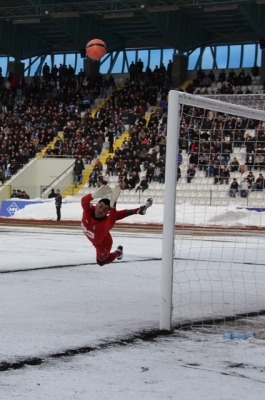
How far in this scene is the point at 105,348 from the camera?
6176 mm

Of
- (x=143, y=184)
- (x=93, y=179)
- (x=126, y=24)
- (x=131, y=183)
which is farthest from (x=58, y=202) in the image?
(x=126, y=24)

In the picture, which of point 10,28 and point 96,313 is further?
point 10,28

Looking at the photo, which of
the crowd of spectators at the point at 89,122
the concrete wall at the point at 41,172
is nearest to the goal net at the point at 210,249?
the crowd of spectators at the point at 89,122

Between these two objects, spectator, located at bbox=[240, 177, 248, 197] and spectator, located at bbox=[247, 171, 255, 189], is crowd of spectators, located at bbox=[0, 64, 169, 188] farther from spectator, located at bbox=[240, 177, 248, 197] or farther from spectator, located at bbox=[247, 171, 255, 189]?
spectator, located at bbox=[247, 171, 255, 189]

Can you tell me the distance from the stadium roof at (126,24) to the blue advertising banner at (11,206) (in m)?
13.3

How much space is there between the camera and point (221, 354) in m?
6.07

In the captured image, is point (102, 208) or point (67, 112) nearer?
point (102, 208)

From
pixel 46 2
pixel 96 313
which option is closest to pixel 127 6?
pixel 46 2

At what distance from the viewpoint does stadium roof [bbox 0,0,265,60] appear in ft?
136

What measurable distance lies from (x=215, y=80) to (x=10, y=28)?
15631 millimetres

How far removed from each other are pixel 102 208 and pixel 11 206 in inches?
1040

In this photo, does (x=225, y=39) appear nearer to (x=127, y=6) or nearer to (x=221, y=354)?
(x=127, y=6)

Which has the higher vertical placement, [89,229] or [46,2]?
[46,2]

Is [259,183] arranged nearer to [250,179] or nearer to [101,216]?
[250,179]
